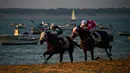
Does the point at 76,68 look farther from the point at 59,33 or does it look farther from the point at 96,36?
the point at 96,36

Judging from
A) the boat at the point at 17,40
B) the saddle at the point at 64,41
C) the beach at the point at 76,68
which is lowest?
the boat at the point at 17,40

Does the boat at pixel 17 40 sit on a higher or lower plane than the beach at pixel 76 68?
lower

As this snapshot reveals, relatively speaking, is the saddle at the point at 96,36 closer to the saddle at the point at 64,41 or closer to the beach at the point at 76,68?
the saddle at the point at 64,41

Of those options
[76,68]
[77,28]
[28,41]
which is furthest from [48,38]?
[28,41]

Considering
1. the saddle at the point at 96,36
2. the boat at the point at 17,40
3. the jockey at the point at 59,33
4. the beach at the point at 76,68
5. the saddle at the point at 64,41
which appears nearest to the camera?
the beach at the point at 76,68

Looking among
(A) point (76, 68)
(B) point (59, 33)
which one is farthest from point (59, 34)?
(A) point (76, 68)

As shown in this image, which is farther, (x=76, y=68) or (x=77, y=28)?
(x=77, y=28)

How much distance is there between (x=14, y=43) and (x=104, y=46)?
47082 millimetres

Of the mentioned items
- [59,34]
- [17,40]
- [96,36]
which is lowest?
[17,40]

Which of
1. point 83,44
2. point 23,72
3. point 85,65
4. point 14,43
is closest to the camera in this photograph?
point 23,72

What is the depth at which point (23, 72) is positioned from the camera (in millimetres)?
18688

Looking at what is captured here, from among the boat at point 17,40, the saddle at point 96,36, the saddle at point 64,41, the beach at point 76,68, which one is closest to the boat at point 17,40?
the boat at point 17,40

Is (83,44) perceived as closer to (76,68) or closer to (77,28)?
(77,28)

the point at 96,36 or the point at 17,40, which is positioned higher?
the point at 96,36
